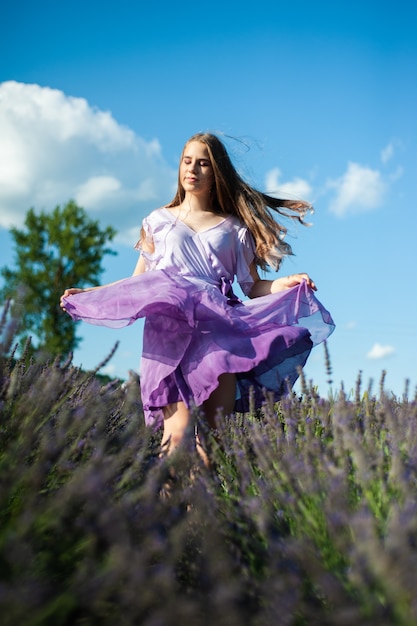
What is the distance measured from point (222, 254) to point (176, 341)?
625 mm

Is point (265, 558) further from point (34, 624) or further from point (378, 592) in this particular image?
point (34, 624)

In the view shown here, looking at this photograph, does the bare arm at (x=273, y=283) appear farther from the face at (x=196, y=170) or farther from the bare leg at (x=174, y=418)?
the bare leg at (x=174, y=418)

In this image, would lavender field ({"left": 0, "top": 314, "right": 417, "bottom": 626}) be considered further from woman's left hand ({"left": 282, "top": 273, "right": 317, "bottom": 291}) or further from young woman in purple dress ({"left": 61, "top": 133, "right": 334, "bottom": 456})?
woman's left hand ({"left": 282, "top": 273, "right": 317, "bottom": 291})

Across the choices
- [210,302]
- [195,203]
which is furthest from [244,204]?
[210,302]

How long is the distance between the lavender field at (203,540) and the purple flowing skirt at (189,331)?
74 centimetres

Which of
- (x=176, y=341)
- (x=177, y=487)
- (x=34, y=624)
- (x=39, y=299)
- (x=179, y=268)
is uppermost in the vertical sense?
(x=39, y=299)

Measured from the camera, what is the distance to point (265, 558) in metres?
1.66

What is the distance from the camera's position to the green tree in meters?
16.8

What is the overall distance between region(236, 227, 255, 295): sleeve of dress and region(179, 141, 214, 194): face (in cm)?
32

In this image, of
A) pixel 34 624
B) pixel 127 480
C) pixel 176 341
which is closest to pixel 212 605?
pixel 34 624

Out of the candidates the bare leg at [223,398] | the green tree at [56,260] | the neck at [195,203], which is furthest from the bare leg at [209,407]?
the green tree at [56,260]

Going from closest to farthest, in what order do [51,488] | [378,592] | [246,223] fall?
[378,592] < [51,488] < [246,223]

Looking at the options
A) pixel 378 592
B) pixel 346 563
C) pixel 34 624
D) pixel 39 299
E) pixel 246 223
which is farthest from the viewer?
pixel 39 299

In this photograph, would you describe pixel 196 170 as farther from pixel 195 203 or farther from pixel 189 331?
pixel 189 331
